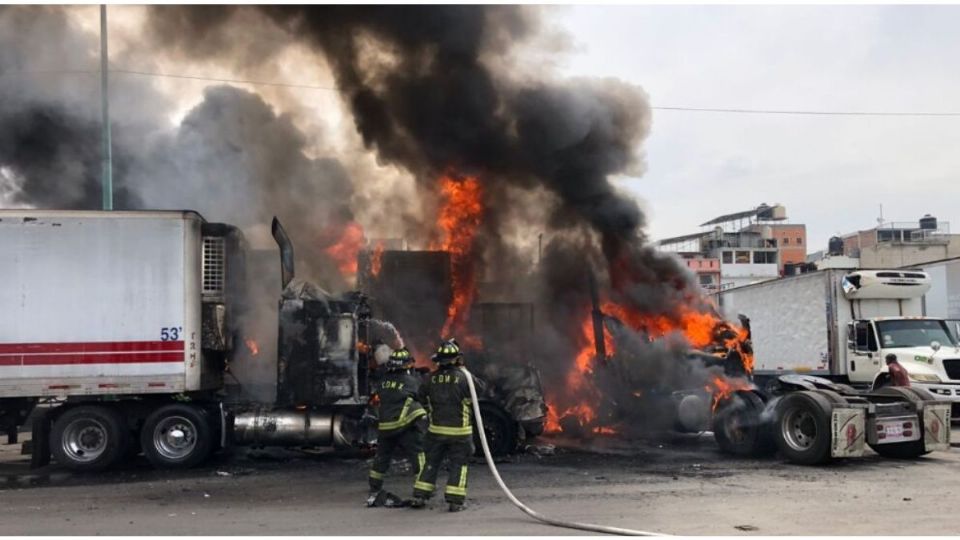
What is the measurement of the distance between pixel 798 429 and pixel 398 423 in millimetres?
5986

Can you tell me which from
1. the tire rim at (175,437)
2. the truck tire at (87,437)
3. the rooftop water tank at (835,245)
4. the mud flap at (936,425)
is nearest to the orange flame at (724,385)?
the mud flap at (936,425)

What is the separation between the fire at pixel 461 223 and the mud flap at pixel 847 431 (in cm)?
724

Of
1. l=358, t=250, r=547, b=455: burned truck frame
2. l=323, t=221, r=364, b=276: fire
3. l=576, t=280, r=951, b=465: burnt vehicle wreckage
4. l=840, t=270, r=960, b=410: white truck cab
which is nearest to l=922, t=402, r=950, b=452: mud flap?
l=576, t=280, r=951, b=465: burnt vehicle wreckage

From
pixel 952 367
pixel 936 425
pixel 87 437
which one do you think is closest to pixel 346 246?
pixel 87 437

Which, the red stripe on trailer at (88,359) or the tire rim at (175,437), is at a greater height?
the red stripe on trailer at (88,359)

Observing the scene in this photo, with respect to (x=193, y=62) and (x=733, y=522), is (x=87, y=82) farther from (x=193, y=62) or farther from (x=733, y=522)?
(x=733, y=522)

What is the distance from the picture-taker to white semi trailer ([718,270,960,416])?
573 inches

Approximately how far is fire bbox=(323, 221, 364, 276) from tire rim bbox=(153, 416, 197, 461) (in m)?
Result: 5.14

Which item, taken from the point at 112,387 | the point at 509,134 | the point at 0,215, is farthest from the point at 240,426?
the point at 509,134

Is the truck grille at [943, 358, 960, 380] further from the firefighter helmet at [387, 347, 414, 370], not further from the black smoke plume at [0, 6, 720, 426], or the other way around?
the firefighter helmet at [387, 347, 414, 370]

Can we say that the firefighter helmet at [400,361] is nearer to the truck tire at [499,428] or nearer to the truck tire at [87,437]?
the truck tire at [499,428]

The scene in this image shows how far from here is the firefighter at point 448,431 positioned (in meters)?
7.45

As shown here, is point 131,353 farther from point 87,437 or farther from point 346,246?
point 346,246

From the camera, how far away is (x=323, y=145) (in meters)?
19.6
